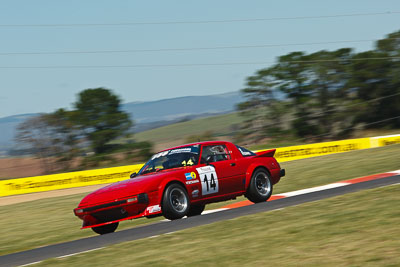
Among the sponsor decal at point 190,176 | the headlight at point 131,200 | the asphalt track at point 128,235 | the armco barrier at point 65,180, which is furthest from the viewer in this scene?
the armco barrier at point 65,180

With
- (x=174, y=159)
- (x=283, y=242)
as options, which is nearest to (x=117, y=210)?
(x=174, y=159)

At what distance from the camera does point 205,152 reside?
32.5 ft

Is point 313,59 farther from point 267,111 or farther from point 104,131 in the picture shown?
point 104,131

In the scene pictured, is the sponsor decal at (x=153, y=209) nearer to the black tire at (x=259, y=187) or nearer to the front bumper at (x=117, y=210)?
the front bumper at (x=117, y=210)

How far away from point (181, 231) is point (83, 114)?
44933 mm

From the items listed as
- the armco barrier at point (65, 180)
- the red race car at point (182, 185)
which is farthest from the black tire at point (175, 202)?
the armco barrier at point (65, 180)

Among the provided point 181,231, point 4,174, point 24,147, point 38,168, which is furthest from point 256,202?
point 24,147

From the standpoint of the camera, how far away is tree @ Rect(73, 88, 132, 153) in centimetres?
4922

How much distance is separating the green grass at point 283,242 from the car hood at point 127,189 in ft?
4.28

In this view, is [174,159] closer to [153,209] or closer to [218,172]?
[218,172]

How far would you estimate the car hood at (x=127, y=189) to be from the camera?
8.52m

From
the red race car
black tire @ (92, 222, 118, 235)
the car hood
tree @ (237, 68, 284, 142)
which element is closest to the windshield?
the red race car

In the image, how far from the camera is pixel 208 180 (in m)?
9.45

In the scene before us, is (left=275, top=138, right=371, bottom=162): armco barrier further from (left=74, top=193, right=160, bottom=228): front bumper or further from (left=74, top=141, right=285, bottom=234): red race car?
(left=74, top=193, right=160, bottom=228): front bumper
